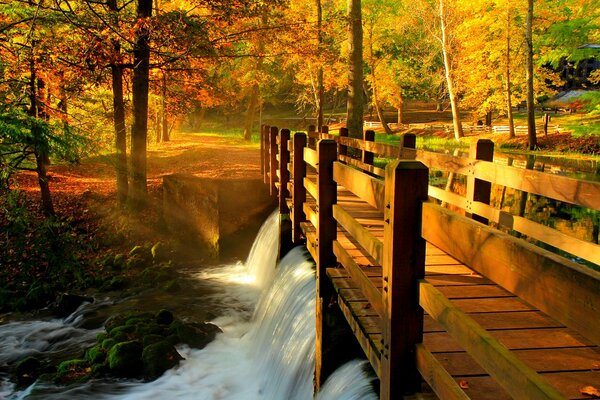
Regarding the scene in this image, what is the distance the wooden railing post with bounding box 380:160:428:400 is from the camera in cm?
304

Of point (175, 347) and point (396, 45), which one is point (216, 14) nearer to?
point (175, 347)

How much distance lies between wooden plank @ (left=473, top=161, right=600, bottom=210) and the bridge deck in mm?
940

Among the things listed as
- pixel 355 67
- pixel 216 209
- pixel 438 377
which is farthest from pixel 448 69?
pixel 438 377

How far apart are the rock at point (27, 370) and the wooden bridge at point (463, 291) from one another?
513 cm

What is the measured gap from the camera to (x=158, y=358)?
8.28m

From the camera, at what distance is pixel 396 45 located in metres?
43.2

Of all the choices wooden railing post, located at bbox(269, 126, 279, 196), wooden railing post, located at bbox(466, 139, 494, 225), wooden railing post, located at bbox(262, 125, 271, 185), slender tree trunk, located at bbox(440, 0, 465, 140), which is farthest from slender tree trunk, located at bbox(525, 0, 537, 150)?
wooden railing post, located at bbox(466, 139, 494, 225)

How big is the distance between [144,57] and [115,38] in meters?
1.77

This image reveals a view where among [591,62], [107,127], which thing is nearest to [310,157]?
[107,127]

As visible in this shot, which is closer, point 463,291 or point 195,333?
point 463,291

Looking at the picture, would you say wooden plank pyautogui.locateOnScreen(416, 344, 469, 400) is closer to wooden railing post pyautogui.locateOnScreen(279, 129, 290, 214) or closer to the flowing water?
the flowing water

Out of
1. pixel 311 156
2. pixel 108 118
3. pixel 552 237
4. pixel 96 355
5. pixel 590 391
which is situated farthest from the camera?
pixel 108 118

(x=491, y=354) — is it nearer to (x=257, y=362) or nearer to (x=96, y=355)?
(x=257, y=362)

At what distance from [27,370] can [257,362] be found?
12.0 feet
